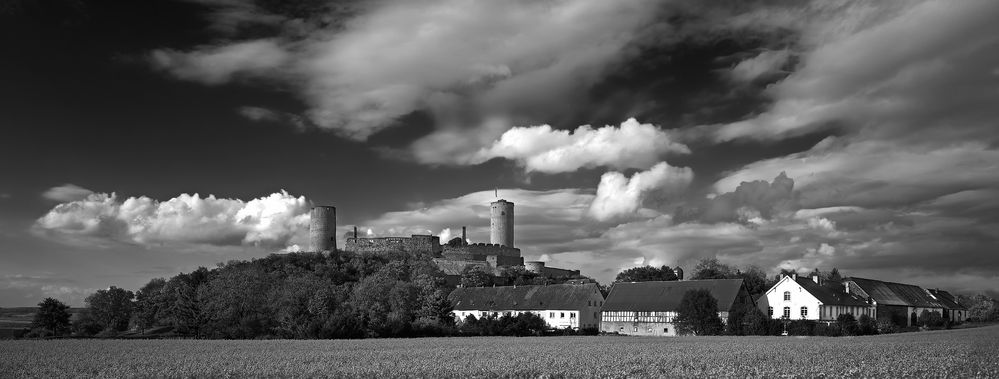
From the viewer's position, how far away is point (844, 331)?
185 feet

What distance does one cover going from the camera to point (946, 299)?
313 ft

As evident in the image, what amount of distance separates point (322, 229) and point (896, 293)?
80100mm

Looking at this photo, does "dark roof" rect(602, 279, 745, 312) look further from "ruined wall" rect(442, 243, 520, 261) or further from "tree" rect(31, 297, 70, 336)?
"tree" rect(31, 297, 70, 336)

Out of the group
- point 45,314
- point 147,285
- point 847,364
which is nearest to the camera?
point 847,364

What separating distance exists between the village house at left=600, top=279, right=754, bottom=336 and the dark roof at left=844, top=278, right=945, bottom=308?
16768 millimetres

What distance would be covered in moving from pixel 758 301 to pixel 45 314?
67630 mm

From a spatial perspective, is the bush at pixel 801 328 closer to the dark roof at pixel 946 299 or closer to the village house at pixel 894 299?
the village house at pixel 894 299

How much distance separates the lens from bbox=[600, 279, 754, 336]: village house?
7038 cm

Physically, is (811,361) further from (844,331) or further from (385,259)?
(385,259)

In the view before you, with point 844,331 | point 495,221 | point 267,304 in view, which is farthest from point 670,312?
point 495,221

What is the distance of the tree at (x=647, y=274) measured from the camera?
98625 millimetres

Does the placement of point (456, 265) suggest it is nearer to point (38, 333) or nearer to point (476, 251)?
point (476, 251)

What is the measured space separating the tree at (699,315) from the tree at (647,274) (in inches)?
1306

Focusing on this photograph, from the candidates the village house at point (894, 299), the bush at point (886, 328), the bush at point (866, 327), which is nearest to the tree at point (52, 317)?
the bush at point (866, 327)
